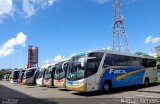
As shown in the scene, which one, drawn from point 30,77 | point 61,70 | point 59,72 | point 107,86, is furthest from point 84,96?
point 30,77

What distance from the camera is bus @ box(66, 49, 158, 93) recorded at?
20.3 m

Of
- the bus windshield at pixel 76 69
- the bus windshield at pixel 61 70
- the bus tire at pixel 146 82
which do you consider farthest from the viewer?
the bus tire at pixel 146 82

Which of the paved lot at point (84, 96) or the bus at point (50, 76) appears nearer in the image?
the paved lot at point (84, 96)

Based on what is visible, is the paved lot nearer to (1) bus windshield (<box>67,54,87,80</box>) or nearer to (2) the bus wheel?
(2) the bus wheel

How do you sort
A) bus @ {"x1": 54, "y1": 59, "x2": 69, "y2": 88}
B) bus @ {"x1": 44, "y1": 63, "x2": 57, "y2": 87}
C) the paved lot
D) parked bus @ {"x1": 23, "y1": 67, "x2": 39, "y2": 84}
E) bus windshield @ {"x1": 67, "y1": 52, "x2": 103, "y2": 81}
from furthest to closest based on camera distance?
1. parked bus @ {"x1": 23, "y1": 67, "x2": 39, "y2": 84}
2. bus @ {"x1": 44, "y1": 63, "x2": 57, "y2": 87}
3. bus @ {"x1": 54, "y1": 59, "x2": 69, "y2": 88}
4. bus windshield @ {"x1": 67, "y1": 52, "x2": 103, "y2": 81}
5. the paved lot

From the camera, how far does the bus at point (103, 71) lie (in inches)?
801

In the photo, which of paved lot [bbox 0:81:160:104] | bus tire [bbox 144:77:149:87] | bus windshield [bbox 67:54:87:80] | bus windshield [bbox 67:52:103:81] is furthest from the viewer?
bus tire [bbox 144:77:149:87]

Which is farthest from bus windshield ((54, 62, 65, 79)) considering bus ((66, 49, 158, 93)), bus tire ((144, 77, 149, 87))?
bus tire ((144, 77, 149, 87))

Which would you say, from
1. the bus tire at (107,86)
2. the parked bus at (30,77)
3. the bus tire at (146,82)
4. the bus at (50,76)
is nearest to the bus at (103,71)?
the bus tire at (107,86)

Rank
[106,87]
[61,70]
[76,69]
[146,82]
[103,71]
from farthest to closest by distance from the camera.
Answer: [146,82], [61,70], [106,87], [103,71], [76,69]

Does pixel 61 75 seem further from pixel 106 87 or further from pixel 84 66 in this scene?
pixel 84 66

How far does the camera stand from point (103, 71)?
21500 millimetres

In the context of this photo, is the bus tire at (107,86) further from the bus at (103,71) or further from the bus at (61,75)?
the bus at (61,75)

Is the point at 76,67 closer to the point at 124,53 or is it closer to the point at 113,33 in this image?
the point at 124,53
